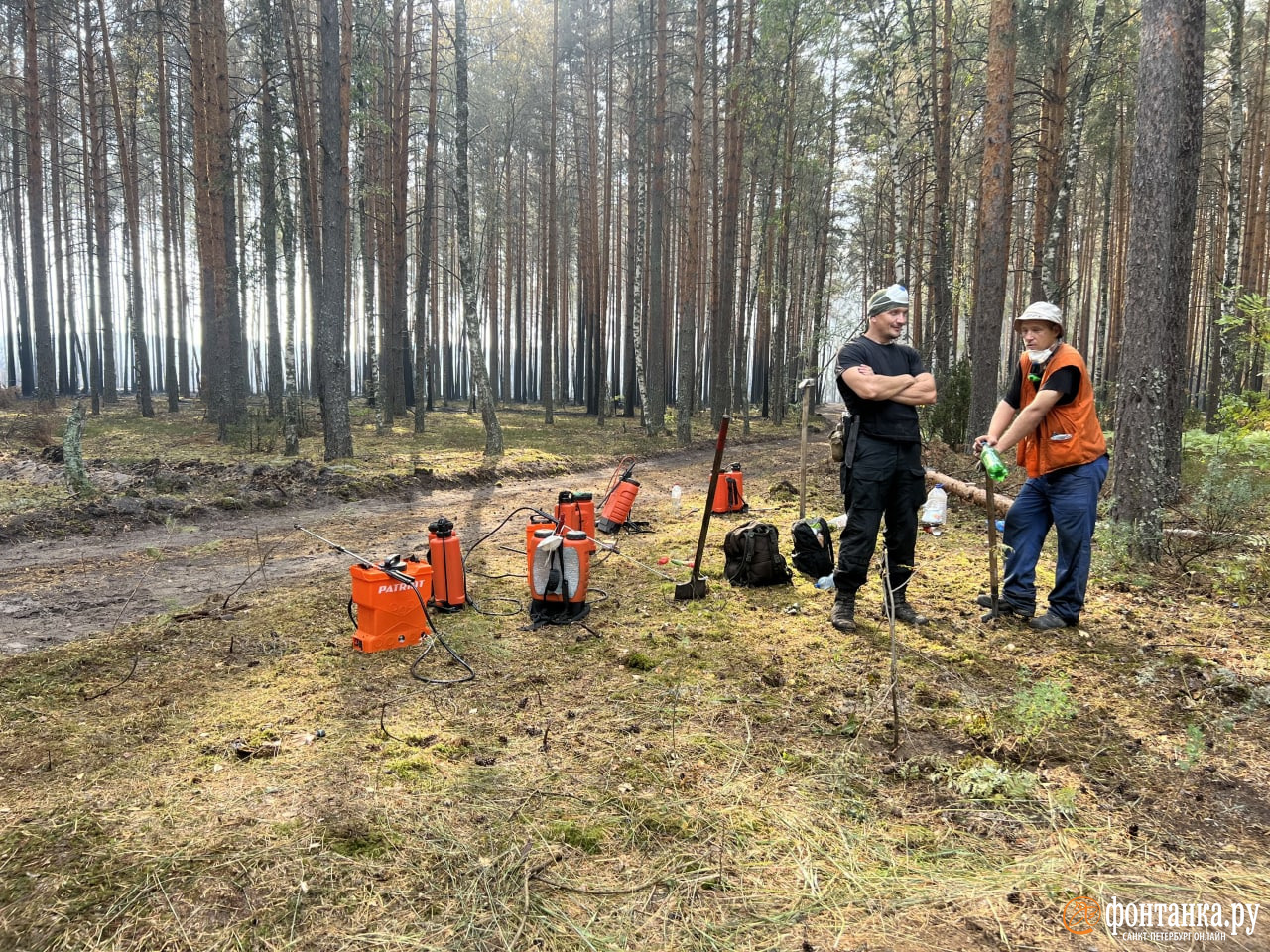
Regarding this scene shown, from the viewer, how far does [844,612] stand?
4.68 meters

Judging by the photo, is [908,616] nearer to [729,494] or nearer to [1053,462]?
[1053,462]

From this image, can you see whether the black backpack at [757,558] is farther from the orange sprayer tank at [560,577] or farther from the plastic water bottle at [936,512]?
the plastic water bottle at [936,512]

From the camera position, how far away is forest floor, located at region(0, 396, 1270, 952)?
2074 mm

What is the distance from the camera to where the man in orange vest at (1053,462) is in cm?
426

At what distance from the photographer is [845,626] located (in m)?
4.61

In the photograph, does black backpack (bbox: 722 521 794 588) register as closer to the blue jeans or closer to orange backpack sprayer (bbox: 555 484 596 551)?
orange backpack sprayer (bbox: 555 484 596 551)

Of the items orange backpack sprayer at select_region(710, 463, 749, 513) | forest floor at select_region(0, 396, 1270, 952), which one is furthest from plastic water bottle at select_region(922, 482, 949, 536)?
orange backpack sprayer at select_region(710, 463, 749, 513)

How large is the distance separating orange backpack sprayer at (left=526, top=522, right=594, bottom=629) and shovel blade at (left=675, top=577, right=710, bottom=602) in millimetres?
875

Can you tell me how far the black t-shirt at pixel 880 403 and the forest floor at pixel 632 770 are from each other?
1404 millimetres

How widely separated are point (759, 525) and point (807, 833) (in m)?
3.54

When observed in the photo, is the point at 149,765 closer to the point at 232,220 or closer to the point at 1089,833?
the point at 1089,833

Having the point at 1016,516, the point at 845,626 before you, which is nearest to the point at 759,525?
the point at 845,626

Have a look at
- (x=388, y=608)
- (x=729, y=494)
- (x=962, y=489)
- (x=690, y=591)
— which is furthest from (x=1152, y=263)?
(x=388, y=608)

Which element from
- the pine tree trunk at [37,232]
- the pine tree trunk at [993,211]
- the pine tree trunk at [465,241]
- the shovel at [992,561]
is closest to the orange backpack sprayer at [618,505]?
the shovel at [992,561]
